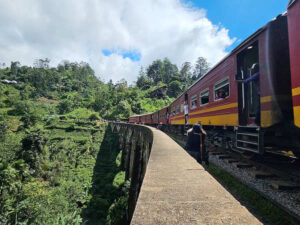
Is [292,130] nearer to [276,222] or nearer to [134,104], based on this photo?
[276,222]

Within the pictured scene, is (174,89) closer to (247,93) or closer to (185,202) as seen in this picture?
(247,93)

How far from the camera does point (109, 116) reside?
63.4m

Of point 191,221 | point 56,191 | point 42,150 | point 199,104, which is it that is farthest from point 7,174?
point 191,221

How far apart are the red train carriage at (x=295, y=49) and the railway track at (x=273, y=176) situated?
4.58ft

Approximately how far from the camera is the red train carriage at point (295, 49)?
3.46 metres

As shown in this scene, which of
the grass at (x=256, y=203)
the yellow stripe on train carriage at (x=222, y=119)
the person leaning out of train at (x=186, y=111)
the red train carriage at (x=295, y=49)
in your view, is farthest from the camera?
the person leaning out of train at (x=186, y=111)

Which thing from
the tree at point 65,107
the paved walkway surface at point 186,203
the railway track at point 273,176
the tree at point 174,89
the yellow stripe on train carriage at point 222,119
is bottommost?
the railway track at point 273,176

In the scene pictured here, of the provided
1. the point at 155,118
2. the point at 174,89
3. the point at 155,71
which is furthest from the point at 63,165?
the point at 155,71

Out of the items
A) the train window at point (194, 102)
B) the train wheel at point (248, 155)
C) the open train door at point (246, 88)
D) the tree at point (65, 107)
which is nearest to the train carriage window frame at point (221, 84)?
the open train door at point (246, 88)

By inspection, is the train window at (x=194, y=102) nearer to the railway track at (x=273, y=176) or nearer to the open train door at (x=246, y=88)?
the railway track at (x=273, y=176)

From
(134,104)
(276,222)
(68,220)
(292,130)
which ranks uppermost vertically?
(134,104)

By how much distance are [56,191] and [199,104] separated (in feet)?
68.7

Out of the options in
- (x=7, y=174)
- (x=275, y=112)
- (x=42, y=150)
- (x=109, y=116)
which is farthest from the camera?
(x=109, y=116)

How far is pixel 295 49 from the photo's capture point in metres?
3.61
